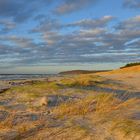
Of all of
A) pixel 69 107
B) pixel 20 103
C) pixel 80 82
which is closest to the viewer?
pixel 69 107

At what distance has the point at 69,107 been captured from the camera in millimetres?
6355

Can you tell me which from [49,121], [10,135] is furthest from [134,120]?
[10,135]

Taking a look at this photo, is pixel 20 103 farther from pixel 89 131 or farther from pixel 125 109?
pixel 89 131

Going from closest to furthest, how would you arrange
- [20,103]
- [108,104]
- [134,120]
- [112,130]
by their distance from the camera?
1. [112,130]
2. [134,120]
3. [108,104]
4. [20,103]

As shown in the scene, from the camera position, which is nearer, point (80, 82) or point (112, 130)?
point (112, 130)

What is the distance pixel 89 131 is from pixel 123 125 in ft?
1.60

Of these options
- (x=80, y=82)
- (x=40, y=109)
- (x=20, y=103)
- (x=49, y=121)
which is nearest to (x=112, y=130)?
(x=49, y=121)

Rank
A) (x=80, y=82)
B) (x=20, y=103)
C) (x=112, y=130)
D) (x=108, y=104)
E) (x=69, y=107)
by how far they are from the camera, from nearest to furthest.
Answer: (x=112, y=130)
(x=69, y=107)
(x=108, y=104)
(x=20, y=103)
(x=80, y=82)

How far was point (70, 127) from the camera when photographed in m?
5.04

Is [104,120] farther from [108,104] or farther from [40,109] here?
[40,109]

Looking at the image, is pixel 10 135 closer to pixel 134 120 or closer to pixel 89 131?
pixel 89 131

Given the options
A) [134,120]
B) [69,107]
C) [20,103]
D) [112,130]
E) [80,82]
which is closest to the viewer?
[112,130]

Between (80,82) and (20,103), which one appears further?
(80,82)

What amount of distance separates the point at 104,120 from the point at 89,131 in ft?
1.97
